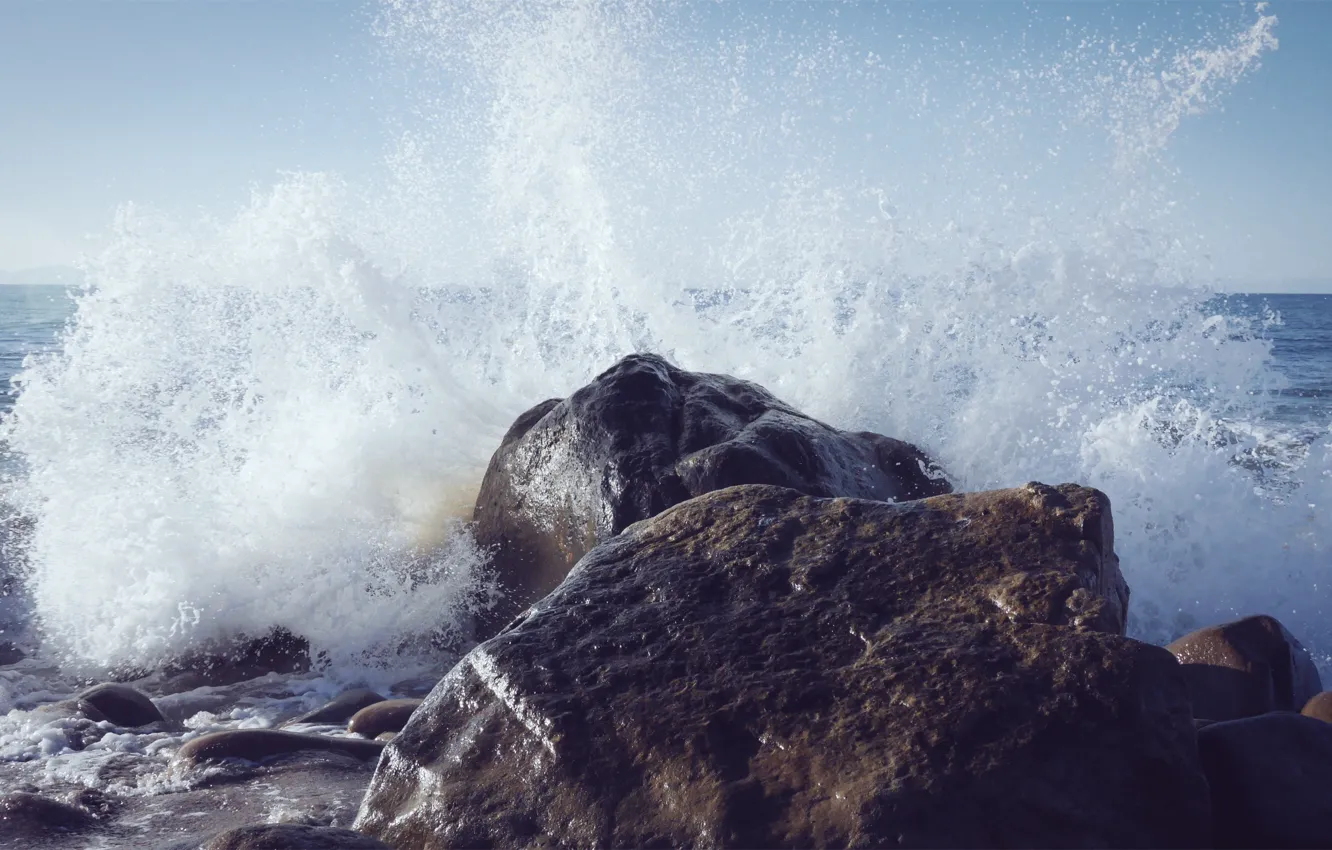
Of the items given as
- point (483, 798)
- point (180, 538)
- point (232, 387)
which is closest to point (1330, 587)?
point (483, 798)

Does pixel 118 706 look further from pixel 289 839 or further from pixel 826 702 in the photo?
pixel 826 702

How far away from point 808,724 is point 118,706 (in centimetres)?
348

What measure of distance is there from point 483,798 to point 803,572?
3.53 feet

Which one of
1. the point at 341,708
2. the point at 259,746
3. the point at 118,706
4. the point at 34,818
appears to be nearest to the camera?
the point at 34,818

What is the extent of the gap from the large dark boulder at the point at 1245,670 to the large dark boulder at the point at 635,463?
65.6 inches

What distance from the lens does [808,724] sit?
2605 mm

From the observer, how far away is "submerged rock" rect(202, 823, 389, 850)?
252 centimetres

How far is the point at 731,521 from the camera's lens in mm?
3379

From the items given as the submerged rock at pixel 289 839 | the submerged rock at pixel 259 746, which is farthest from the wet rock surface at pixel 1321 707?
the submerged rock at pixel 259 746

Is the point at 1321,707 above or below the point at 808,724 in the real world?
below

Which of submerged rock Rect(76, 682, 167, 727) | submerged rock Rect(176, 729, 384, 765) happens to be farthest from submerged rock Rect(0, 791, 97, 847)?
submerged rock Rect(76, 682, 167, 727)

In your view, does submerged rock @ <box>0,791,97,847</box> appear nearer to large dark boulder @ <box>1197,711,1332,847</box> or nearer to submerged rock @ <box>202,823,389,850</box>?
submerged rock @ <box>202,823,389,850</box>

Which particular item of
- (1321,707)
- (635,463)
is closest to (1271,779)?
(1321,707)

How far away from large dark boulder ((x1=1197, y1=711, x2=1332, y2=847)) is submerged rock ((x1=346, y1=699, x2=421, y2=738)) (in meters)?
3.00
